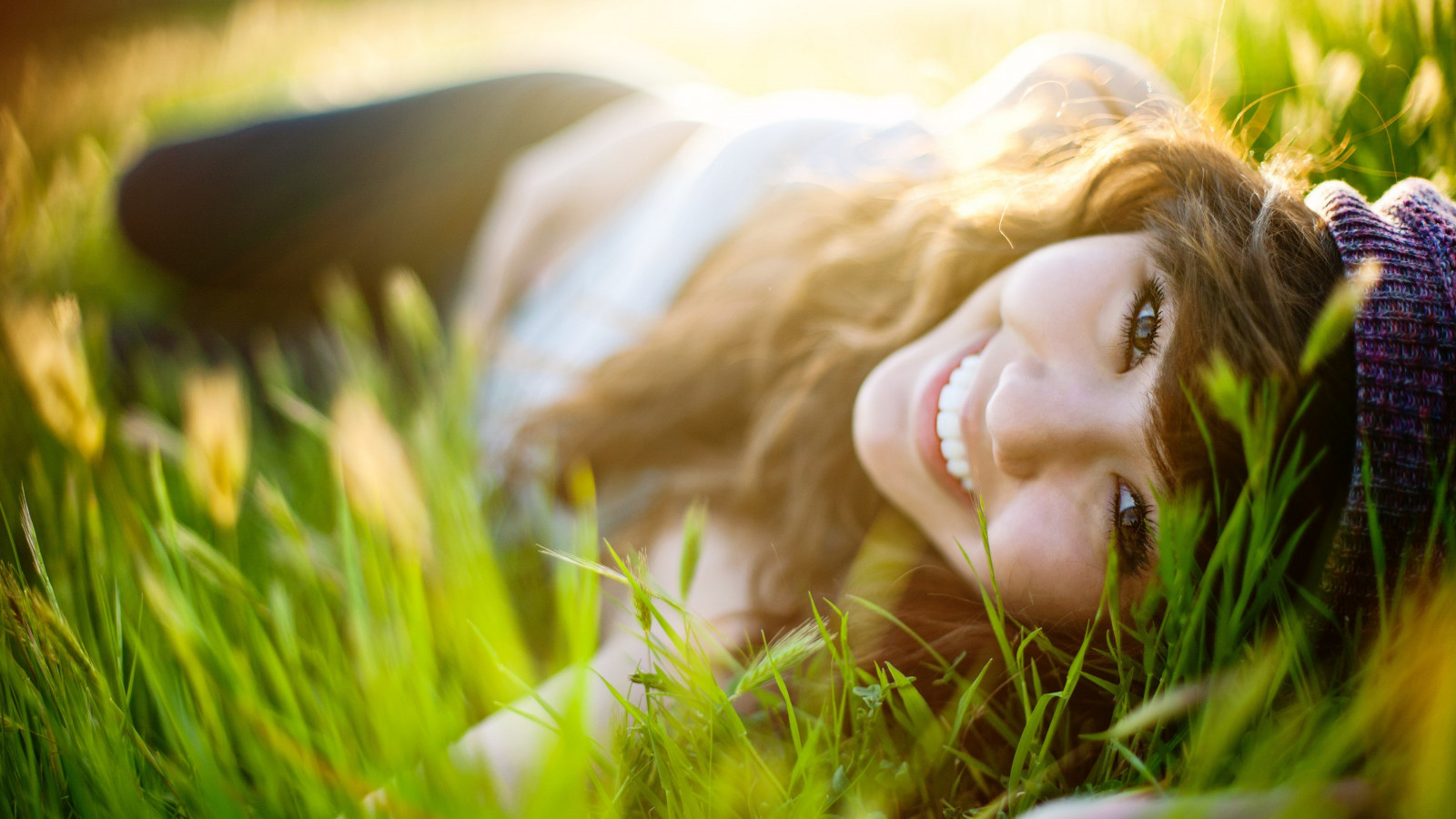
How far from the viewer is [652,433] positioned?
154 cm

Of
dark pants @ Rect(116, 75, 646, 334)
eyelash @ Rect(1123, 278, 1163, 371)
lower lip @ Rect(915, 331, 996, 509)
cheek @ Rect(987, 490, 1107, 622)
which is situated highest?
dark pants @ Rect(116, 75, 646, 334)

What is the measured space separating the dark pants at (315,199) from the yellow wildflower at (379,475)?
6.00 feet

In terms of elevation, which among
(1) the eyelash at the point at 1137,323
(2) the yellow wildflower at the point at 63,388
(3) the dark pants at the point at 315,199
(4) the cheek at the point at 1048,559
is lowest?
(4) the cheek at the point at 1048,559

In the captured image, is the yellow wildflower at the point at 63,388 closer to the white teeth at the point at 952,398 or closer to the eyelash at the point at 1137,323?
the white teeth at the point at 952,398

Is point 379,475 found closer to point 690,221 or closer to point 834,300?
point 834,300

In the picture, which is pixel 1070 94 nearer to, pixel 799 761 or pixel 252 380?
pixel 799 761

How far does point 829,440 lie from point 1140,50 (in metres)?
1.35

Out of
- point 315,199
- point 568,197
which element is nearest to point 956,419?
point 568,197

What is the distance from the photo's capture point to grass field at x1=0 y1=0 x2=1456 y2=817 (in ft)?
1.90

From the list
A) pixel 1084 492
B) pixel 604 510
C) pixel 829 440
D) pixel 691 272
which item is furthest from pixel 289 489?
pixel 1084 492

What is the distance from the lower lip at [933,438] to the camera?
3.63 ft

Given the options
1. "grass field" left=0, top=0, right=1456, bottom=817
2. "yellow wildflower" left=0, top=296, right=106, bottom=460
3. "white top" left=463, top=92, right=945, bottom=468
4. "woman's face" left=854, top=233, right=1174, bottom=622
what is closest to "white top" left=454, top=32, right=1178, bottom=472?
"white top" left=463, top=92, right=945, bottom=468

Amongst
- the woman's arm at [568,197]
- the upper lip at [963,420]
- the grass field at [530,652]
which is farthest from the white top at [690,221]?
the upper lip at [963,420]

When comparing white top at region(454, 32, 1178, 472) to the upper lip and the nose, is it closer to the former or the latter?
the upper lip
